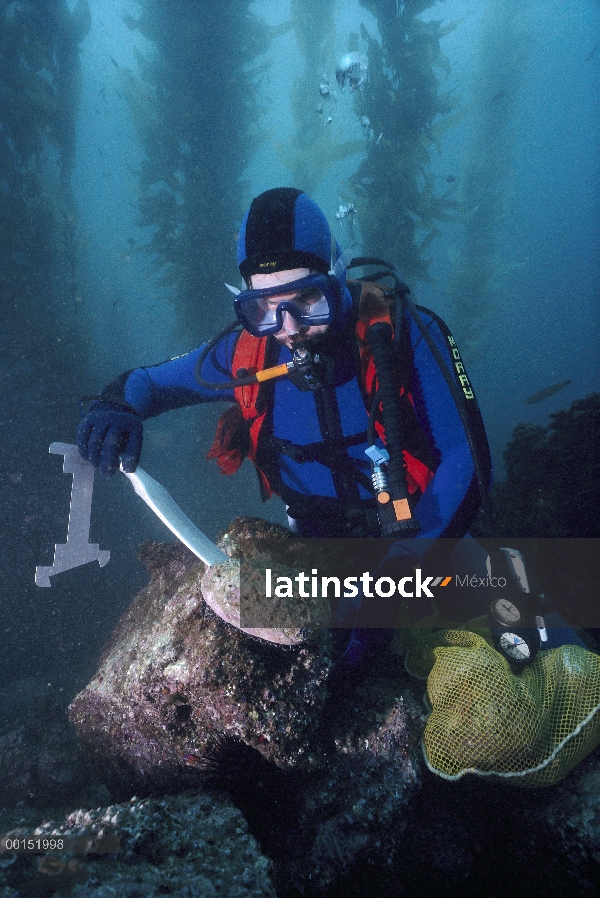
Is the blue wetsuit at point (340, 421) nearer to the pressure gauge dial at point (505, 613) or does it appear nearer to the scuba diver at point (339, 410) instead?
the scuba diver at point (339, 410)

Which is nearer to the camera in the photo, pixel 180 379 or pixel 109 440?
pixel 109 440

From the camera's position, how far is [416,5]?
33.0ft

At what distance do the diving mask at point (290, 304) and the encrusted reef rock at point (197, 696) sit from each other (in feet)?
5.53

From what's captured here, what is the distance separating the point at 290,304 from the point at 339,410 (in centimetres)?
83

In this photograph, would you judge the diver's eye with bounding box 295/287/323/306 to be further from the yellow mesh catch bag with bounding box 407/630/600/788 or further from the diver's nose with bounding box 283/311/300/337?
the yellow mesh catch bag with bounding box 407/630/600/788

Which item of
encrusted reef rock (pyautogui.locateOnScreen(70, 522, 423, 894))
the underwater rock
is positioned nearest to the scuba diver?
encrusted reef rock (pyautogui.locateOnScreen(70, 522, 423, 894))

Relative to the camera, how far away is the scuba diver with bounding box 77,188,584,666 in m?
2.42

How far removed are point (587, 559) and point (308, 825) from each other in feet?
13.7

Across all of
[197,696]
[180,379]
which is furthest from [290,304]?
[197,696]

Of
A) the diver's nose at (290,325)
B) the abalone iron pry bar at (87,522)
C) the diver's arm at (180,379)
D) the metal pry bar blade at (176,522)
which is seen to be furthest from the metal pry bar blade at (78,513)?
the diver's nose at (290,325)

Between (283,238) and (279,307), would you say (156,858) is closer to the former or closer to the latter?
(279,307)

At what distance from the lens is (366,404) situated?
9.52 feet

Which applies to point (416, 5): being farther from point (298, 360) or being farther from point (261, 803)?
point (261, 803)

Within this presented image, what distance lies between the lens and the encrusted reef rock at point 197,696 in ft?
6.58
